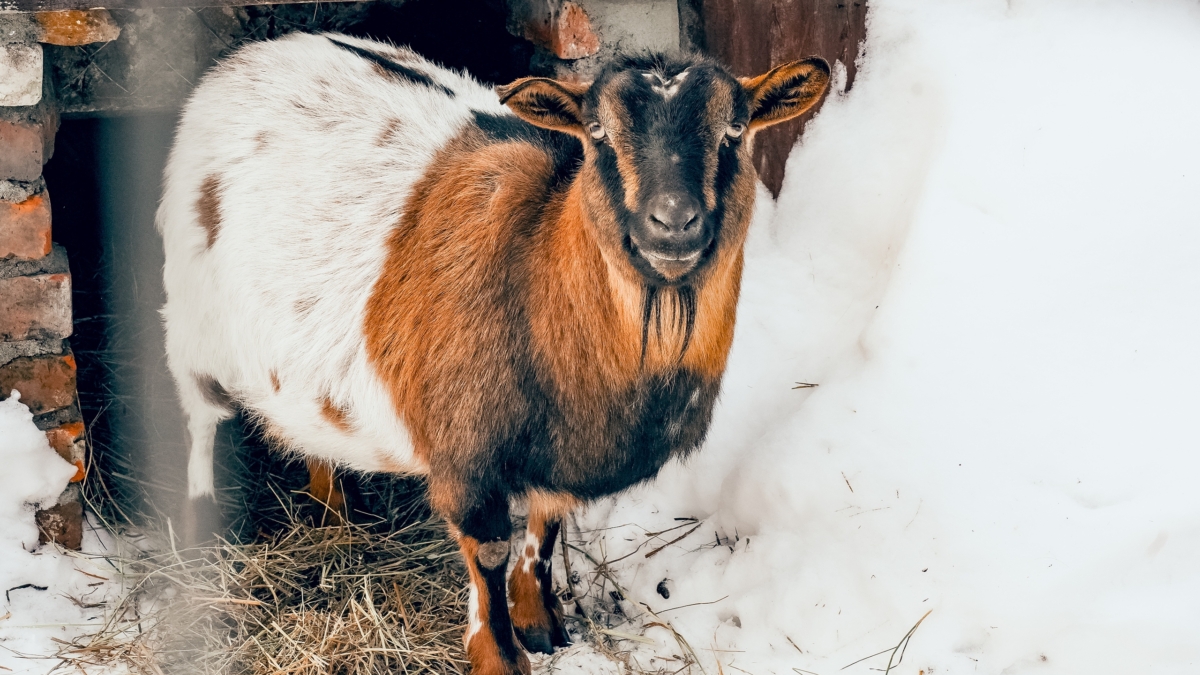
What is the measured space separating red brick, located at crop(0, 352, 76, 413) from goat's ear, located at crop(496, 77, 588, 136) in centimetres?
175

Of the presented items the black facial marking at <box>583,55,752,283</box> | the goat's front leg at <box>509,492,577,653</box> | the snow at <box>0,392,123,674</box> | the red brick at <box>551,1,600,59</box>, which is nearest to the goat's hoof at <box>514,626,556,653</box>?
the goat's front leg at <box>509,492,577,653</box>

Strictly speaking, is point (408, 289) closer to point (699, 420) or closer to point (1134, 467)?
point (699, 420)

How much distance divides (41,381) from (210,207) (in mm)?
763

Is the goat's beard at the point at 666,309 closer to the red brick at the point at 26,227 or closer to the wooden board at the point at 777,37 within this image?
the wooden board at the point at 777,37

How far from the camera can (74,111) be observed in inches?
128

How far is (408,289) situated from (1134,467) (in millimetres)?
1960

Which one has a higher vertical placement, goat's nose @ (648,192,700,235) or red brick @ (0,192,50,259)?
goat's nose @ (648,192,700,235)

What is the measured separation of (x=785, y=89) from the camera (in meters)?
2.50

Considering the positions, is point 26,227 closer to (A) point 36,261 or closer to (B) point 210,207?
(A) point 36,261

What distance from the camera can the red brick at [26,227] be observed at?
2916 millimetres

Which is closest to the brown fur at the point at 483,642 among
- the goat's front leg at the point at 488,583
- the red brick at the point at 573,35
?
the goat's front leg at the point at 488,583

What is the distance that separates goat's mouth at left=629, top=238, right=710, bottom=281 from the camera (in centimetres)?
222

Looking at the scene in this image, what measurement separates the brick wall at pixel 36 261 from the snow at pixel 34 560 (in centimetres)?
6

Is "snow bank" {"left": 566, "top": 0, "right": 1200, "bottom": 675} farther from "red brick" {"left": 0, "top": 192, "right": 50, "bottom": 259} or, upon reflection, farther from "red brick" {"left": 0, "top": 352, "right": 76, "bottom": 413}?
"red brick" {"left": 0, "top": 192, "right": 50, "bottom": 259}
